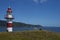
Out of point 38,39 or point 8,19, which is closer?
point 38,39

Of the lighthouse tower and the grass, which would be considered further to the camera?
the lighthouse tower

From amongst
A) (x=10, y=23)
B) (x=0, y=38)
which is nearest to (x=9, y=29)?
(x=10, y=23)

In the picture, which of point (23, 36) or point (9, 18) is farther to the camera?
point (9, 18)

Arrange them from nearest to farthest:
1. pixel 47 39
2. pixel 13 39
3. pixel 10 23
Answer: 1. pixel 13 39
2. pixel 47 39
3. pixel 10 23

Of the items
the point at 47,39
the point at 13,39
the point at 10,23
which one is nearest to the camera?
the point at 13,39

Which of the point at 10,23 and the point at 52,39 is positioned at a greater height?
the point at 10,23

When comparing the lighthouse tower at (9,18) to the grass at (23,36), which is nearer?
the grass at (23,36)

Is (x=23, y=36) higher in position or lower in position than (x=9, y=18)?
lower

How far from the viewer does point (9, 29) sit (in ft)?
92.2

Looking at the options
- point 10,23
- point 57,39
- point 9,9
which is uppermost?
point 9,9

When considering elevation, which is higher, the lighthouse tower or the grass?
the lighthouse tower

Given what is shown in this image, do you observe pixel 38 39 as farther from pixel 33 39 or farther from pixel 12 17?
pixel 12 17

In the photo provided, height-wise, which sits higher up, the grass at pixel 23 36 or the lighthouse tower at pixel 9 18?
the lighthouse tower at pixel 9 18

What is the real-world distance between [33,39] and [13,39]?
232 centimetres
